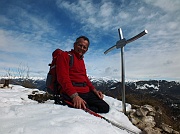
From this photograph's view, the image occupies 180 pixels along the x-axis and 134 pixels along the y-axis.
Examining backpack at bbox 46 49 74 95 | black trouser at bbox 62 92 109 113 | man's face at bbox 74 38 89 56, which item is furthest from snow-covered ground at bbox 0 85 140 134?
man's face at bbox 74 38 89 56

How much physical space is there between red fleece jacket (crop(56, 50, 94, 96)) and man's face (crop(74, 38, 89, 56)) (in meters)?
0.09

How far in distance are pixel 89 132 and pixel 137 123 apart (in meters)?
2.80

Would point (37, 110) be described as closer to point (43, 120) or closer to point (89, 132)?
point (43, 120)

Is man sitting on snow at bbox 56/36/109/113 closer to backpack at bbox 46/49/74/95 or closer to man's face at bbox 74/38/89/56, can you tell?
man's face at bbox 74/38/89/56

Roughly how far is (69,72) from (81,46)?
0.68m

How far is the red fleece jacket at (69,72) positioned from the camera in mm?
3439

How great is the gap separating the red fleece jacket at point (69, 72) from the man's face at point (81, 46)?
87mm

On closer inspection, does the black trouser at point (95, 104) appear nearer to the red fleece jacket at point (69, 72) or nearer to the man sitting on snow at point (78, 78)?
the man sitting on snow at point (78, 78)

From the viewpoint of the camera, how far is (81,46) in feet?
13.6

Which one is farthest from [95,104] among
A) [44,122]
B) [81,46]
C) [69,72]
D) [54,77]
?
[44,122]

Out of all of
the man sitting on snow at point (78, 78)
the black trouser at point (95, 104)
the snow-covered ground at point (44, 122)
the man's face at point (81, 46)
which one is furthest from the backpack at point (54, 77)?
the snow-covered ground at point (44, 122)

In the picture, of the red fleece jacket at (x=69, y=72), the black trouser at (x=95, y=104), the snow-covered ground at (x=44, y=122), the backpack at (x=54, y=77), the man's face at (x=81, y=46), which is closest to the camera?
the snow-covered ground at (x=44, y=122)

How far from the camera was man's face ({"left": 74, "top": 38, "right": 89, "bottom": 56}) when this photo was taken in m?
4.13

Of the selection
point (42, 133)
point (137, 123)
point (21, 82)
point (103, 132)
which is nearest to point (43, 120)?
point (42, 133)
